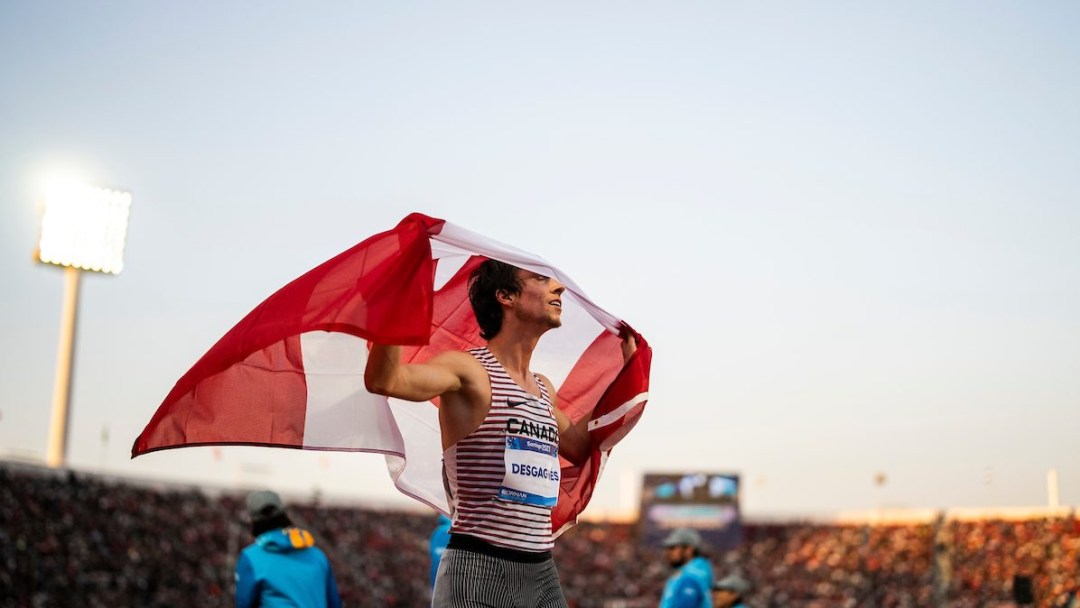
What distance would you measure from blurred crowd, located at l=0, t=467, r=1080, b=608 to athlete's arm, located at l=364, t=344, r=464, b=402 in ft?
78.6

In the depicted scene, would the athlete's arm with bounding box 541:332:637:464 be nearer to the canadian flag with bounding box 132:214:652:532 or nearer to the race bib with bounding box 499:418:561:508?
the canadian flag with bounding box 132:214:652:532

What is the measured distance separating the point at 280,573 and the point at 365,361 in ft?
8.81

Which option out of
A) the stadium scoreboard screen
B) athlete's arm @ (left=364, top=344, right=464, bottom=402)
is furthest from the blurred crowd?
athlete's arm @ (left=364, top=344, right=464, bottom=402)

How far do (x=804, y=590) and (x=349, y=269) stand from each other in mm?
46330

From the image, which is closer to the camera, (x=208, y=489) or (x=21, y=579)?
(x=21, y=579)

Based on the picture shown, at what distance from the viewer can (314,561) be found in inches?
254

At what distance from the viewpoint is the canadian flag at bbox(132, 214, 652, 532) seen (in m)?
3.49

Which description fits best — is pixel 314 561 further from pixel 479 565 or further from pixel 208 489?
pixel 208 489

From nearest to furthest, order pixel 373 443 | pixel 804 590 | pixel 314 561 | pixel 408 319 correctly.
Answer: pixel 408 319, pixel 373 443, pixel 314 561, pixel 804 590

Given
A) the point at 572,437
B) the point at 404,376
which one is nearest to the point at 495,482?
the point at 404,376

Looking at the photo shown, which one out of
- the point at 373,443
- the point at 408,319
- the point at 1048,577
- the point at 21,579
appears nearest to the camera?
the point at 408,319

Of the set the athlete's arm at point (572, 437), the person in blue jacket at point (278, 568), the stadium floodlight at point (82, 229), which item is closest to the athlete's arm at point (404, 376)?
the athlete's arm at point (572, 437)

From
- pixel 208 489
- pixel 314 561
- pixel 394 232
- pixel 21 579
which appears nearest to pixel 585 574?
pixel 208 489

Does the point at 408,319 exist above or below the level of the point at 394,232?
below
